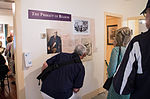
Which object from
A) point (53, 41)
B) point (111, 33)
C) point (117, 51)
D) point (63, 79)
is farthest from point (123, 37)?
point (111, 33)

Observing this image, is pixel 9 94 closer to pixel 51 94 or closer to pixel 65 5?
pixel 51 94

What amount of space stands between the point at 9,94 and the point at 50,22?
2.29m

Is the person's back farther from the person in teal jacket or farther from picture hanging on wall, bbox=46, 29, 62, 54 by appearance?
picture hanging on wall, bbox=46, 29, 62, 54

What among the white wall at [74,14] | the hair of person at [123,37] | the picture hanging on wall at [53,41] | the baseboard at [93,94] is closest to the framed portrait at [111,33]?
the white wall at [74,14]

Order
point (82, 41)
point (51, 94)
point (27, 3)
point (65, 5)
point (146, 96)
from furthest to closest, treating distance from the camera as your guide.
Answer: point (82, 41)
point (65, 5)
point (27, 3)
point (51, 94)
point (146, 96)

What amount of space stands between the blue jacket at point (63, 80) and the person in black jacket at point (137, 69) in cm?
65

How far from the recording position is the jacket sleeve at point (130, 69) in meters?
0.90

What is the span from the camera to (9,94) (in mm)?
3084

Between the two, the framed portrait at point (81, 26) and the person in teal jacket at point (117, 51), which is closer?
the person in teal jacket at point (117, 51)

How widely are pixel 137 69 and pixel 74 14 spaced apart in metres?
1.78

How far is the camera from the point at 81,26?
2.53 meters

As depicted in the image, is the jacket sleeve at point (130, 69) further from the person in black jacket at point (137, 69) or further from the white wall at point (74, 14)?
the white wall at point (74, 14)

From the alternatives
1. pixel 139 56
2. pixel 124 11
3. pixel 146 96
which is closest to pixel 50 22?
pixel 139 56

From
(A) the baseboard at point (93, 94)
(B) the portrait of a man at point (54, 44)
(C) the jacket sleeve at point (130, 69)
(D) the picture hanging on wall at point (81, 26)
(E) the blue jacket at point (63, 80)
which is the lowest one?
(A) the baseboard at point (93, 94)
